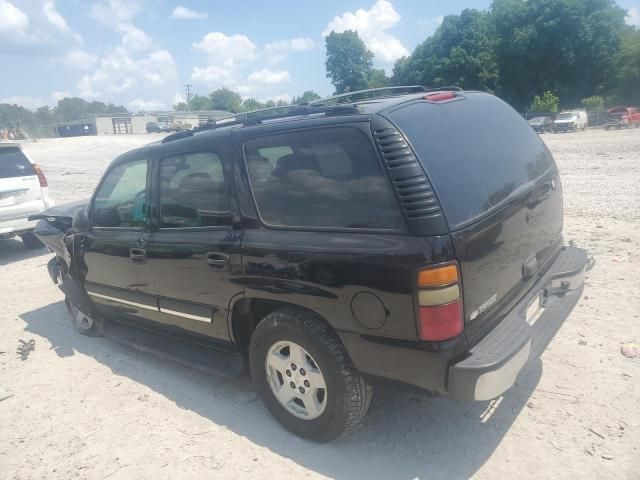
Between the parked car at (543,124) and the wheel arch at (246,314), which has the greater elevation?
the parked car at (543,124)

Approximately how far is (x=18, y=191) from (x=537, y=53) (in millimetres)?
56176

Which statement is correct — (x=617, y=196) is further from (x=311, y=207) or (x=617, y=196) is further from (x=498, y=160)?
(x=311, y=207)

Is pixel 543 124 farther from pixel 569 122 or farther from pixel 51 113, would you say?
pixel 51 113

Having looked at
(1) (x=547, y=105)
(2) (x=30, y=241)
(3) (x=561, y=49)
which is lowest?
(2) (x=30, y=241)

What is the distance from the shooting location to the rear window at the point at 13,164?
25.9ft

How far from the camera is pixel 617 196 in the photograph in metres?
8.52

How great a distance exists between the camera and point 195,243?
3295mm

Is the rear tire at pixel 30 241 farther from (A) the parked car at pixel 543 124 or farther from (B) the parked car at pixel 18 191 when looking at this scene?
(A) the parked car at pixel 543 124

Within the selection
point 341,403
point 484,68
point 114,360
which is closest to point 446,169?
point 341,403

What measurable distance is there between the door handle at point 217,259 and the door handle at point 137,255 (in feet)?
2.66

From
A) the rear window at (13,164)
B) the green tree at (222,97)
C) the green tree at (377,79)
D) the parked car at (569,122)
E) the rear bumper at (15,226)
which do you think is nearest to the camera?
the rear bumper at (15,226)

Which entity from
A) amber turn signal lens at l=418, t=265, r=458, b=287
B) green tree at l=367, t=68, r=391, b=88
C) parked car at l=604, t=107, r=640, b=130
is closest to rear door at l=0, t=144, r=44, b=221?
amber turn signal lens at l=418, t=265, r=458, b=287

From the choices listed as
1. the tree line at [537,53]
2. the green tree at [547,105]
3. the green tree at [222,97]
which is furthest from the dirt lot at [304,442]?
the green tree at [222,97]

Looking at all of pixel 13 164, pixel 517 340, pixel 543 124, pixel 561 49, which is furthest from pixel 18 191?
pixel 561 49
